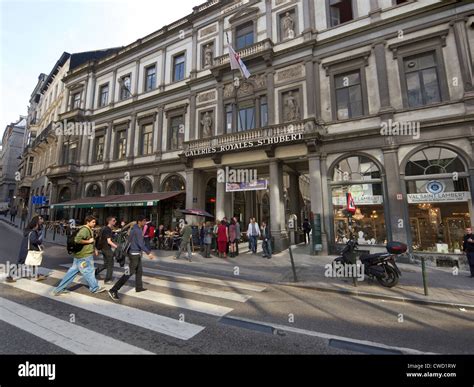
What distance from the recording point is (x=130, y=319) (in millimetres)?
4355

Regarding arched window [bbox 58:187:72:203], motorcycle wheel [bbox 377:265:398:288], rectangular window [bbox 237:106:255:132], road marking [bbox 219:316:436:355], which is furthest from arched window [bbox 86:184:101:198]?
motorcycle wheel [bbox 377:265:398:288]

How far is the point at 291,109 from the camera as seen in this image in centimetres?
1527

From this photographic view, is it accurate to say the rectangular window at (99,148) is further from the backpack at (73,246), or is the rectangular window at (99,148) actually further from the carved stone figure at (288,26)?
the backpack at (73,246)

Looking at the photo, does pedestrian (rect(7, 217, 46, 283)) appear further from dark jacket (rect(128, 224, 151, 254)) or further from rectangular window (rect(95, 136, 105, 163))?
rectangular window (rect(95, 136, 105, 163))

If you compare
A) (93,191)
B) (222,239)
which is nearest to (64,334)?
(222,239)

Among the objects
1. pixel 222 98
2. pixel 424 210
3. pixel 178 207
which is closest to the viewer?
pixel 424 210

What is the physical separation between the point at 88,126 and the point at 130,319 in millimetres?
25896

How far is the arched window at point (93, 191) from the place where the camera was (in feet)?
75.8

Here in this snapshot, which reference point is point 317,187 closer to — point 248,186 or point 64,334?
point 248,186

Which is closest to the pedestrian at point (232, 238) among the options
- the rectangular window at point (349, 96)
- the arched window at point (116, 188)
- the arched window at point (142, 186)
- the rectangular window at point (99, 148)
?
the rectangular window at point (349, 96)

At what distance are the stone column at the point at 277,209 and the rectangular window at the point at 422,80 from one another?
7589 millimetres

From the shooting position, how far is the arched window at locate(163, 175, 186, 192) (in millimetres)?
18922

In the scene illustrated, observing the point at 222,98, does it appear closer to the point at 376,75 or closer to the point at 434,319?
the point at 376,75
